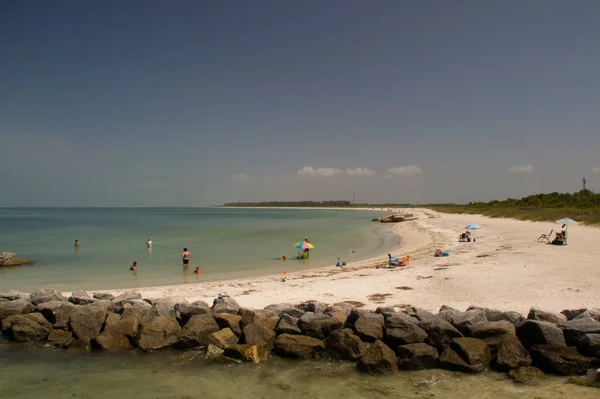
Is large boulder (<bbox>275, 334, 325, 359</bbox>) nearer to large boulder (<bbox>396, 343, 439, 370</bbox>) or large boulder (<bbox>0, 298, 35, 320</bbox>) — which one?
large boulder (<bbox>396, 343, 439, 370</bbox>)

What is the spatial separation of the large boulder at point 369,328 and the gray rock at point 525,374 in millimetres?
2454

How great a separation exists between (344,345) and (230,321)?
2.71 metres

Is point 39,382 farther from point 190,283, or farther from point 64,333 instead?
point 190,283

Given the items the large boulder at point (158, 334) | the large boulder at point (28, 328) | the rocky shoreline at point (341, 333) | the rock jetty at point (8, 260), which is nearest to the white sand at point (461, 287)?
the rocky shoreline at point (341, 333)

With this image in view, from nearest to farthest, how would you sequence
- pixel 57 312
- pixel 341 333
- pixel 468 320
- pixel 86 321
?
pixel 341 333 < pixel 468 320 < pixel 86 321 < pixel 57 312

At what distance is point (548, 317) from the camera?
26.6 ft

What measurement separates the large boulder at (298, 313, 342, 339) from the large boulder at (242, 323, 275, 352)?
73 centimetres

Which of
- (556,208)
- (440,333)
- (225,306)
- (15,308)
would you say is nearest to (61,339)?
(15,308)

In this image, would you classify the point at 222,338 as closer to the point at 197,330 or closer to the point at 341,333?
the point at 197,330

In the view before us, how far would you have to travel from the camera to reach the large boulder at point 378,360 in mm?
7230

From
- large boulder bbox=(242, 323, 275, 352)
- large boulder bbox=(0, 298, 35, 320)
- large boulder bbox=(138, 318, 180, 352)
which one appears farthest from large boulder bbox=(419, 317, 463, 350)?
large boulder bbox=(0, 298, 35, 320)

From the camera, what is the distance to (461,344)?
289 inches

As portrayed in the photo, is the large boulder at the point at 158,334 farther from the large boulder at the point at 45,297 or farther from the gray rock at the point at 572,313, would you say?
the gray rock at the point at 572,313

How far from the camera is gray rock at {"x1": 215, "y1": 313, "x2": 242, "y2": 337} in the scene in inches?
341
